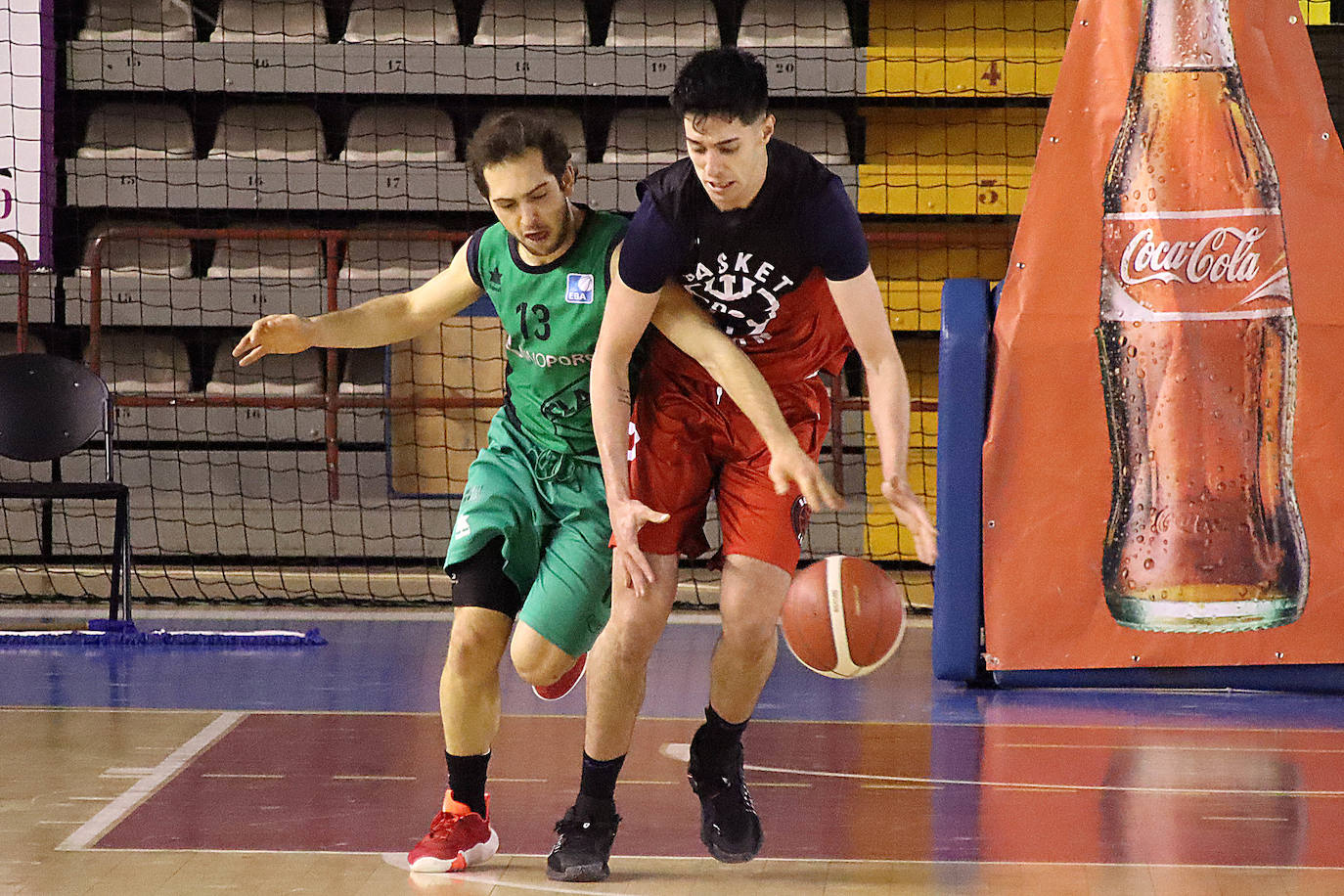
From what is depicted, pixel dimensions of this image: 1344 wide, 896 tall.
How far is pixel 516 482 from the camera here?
3.08 metres

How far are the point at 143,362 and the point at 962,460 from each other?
5.38 metres

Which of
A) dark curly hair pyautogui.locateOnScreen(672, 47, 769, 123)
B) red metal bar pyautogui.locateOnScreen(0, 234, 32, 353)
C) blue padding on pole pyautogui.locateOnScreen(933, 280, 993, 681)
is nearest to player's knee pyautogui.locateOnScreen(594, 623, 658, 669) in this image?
dark curly hair pyautogui.locateOnScreen(672, 47, 769, 123)

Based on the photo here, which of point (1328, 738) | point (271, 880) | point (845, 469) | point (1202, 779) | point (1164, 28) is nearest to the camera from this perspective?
point (271, 880)

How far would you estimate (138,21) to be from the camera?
915 cm

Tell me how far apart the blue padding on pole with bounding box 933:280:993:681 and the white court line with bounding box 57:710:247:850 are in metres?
2.16

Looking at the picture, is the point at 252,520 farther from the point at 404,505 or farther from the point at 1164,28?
the point at 1164,28

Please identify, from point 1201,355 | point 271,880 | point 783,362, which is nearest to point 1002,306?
point 1201,355

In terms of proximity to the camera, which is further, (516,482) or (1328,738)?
(1328,738)

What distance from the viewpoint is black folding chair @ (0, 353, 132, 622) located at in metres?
5.89

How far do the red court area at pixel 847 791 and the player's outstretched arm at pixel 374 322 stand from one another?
99cm

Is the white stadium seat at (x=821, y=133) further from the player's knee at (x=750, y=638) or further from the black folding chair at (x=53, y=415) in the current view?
the player's knee at (x=750, y=638)

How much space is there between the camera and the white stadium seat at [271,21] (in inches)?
Answer: 352

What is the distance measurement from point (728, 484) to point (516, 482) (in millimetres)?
415

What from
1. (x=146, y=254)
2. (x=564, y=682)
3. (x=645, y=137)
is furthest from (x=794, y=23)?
(x=564, y=682)
